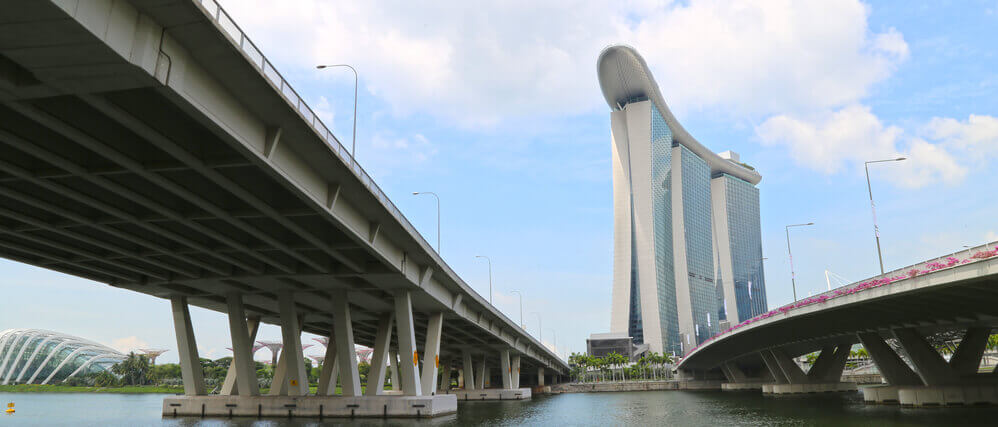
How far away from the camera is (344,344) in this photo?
46.7 meters

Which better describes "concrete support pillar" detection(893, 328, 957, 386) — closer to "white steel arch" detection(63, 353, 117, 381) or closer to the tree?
the tree

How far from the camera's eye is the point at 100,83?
674 inches

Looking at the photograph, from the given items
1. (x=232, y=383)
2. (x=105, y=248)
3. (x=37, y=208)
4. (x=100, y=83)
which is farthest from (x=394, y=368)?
(x=100, y=83)

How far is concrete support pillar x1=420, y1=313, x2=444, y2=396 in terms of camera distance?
5166cm

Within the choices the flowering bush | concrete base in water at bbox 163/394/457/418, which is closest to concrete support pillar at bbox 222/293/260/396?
concrete base in water at bbox 163/394/457/418

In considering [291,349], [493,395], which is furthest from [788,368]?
[291,349]

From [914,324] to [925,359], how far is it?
266 centimetres

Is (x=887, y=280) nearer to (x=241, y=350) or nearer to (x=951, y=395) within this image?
(x=951, y=395)

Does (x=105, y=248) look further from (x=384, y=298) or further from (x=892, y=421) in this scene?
(x=892, y=421)

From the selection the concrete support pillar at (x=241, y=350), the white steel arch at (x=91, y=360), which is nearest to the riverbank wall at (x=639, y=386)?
the concrete support pillar at (x=241, y=350)

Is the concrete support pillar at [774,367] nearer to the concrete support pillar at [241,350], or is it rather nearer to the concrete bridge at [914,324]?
the concrete bridge at [914,324]

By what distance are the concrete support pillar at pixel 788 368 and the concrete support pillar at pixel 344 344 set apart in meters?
56.3

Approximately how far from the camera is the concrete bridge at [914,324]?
31828mm

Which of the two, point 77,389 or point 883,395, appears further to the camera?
point 77,389
